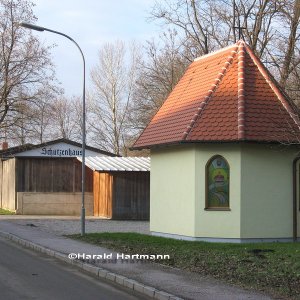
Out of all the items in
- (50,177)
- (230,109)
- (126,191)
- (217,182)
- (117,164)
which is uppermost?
(230,109)

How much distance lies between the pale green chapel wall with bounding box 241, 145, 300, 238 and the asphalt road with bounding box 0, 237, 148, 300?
21.1 ft

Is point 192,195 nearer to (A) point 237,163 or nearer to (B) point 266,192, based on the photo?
(A) point 237,163

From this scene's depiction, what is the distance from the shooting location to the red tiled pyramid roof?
19172mm

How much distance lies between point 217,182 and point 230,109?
2414 mm

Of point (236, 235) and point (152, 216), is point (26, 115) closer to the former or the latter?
point (152, 216)

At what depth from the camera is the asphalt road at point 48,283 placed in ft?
36.3

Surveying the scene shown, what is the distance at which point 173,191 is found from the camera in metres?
21.1

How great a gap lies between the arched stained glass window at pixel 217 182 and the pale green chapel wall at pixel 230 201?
0.15 metres

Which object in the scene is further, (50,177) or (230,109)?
(50,177)

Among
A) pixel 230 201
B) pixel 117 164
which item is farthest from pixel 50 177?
pixel 230 201

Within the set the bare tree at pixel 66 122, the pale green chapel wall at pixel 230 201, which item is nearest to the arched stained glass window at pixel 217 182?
the pale green chapel wall at pixel 230 201

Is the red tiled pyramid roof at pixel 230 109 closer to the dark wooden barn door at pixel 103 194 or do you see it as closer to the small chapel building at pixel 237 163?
the small chapel building at pixel 237 163

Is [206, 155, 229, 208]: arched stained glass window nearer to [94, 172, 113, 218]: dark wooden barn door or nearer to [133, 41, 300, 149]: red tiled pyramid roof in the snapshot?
[133, 41, 300, 149]: red tiled pyramid roof

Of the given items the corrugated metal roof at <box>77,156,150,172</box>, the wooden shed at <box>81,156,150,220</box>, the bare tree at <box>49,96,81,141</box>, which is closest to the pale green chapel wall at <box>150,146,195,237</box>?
the corrugated metal roof at <box>77,156,150,172</box>
